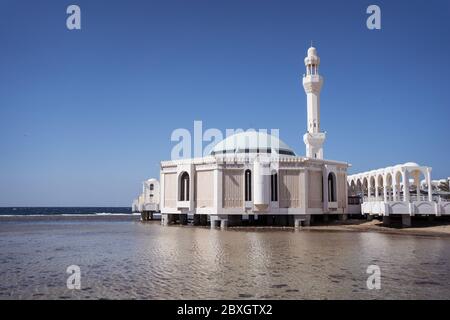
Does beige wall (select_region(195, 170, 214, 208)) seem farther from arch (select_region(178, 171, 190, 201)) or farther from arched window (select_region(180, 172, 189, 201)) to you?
arched window (select_region(180, 172, 189, 201))

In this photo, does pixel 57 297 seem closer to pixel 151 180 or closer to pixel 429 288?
pixel 429 288

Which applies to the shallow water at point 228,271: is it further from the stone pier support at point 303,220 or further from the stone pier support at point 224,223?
the stone pier support at point 303,220

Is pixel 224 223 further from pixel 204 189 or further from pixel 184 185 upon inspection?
pixel 184 185

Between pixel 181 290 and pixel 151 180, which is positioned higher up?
pixel 151 180

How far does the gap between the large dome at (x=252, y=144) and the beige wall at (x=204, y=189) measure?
6.18 m

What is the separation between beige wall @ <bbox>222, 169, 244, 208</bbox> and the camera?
44312 mm

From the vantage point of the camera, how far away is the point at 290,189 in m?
44.3

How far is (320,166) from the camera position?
4650 cm

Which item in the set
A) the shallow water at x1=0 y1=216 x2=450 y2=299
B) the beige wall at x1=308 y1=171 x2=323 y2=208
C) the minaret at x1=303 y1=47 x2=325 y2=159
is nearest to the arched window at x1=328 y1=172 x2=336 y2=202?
the beige wall at x1=308 y1=171 x2=323 y2=208

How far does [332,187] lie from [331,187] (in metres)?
0.11
